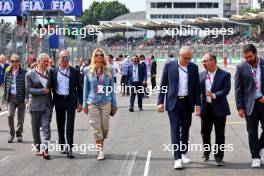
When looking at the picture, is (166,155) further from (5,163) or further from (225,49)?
(225,49)

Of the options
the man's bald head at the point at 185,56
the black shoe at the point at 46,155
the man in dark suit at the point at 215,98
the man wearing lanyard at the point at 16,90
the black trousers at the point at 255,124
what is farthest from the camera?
the man wearing lanyard at the point at 16,90

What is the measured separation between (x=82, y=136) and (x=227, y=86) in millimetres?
4319

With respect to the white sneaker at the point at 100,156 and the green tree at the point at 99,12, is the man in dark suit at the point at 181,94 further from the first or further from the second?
the green tree at the point at 99,12

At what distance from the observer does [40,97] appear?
33.7 feet

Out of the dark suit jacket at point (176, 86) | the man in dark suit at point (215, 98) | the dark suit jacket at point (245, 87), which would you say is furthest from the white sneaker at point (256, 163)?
the dark suit jacket at point (176, 86)

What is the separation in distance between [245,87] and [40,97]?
3466 mm

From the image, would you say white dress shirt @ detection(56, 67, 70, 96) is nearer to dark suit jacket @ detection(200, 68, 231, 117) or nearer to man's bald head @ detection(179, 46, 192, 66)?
man's bald head @ detection(179, 46, 192, 66)

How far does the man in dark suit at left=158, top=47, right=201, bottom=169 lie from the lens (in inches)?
363

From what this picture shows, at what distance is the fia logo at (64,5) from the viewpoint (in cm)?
3766

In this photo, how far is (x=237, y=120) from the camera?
50.9 ft

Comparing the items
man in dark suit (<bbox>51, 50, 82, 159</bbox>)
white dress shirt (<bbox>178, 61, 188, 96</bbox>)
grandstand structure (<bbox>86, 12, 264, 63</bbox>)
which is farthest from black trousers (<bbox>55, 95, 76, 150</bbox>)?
grandstand structure (<bbox>86, 12, 264, 63</bbox>)

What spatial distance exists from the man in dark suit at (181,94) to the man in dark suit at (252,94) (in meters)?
0.65

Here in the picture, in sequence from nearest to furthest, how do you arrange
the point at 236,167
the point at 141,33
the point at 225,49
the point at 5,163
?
1. the point at 236,167
2. the point at 5,163
3. the point at 225,49
4. the point at 141,33

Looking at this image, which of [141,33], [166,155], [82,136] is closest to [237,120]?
[82,136]
